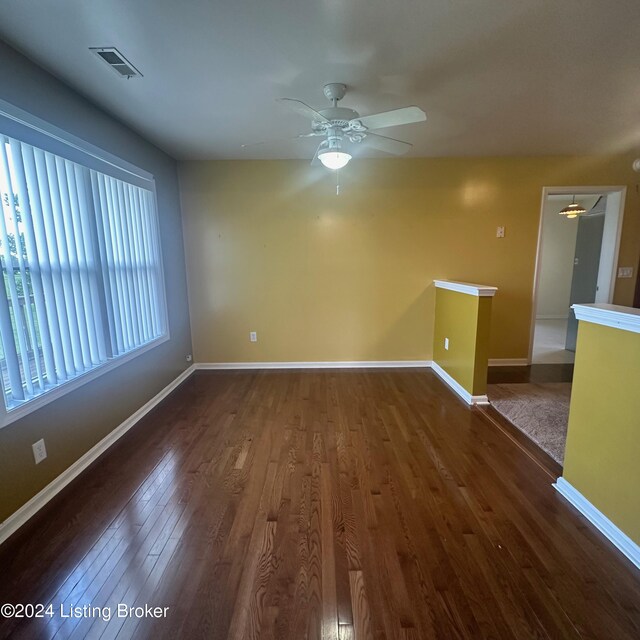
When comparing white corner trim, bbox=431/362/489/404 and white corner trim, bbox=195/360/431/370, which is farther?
white corner trim, bbox=195/360/431/370

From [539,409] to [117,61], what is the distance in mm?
3975

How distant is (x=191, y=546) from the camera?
1.48 m

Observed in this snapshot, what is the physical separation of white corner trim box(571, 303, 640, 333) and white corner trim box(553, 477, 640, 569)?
0.94 metres

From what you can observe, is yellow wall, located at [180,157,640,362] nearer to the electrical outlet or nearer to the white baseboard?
the white baseboard

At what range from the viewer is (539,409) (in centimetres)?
276

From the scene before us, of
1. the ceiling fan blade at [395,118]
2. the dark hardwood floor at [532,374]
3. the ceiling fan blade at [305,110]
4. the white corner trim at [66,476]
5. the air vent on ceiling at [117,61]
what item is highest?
the air vent on ceiling at [117,61]

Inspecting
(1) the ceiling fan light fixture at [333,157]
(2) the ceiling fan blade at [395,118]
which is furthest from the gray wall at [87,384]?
(2) the ceiling fan blade at [395,118]

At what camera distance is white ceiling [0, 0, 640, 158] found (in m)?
1.45

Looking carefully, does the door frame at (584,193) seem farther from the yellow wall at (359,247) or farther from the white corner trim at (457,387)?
the white corner trim at (457,387)

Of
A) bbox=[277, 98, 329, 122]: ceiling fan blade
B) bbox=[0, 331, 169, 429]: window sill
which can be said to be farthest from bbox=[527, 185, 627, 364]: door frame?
bbox=[0, 331, 169, 429]: window sill

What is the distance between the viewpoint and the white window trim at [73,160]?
160 cm

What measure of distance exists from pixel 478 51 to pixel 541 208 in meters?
2.63

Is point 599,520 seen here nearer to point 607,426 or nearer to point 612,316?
point 607,426

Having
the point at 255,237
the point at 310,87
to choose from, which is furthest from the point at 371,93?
the point at 255,237
